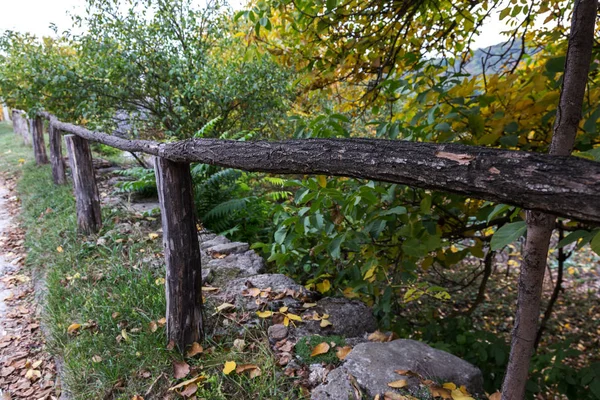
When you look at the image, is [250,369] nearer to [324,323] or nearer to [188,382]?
[188,382]

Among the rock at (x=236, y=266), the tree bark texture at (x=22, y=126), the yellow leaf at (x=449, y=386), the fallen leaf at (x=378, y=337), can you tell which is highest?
the tree bark texture at (x=22, y=126)

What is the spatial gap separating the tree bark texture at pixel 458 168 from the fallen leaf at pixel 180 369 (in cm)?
131

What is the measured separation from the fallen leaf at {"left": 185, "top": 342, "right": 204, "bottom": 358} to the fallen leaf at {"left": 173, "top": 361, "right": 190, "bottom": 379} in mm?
67

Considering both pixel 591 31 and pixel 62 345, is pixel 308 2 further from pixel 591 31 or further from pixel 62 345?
pixel 62 345

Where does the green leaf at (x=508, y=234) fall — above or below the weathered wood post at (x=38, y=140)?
below

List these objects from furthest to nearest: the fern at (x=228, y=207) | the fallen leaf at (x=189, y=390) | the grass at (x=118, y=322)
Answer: the fern at (x=228, y=207) < the grass at (x=118, y=322) < the fallen leaf at (x=189, y=390)

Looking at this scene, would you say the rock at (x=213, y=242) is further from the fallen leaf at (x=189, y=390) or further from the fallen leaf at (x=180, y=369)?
the fallen leaf at (x=189, y=390)

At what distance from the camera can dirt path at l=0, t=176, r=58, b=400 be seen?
2.60m

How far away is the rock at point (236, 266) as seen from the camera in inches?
127

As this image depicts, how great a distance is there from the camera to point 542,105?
1.80 m

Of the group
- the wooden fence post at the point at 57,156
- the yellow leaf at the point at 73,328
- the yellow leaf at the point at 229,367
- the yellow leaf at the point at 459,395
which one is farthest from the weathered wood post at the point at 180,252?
the wooden fence post at the point at 57,156

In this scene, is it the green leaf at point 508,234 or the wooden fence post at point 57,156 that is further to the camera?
the wooden fence post at point 57,156

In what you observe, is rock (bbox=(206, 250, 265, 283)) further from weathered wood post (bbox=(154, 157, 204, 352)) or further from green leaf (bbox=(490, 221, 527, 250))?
green leaf (bbox=(490, 221, 527, 250))

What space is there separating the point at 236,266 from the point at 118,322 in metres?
1.04
